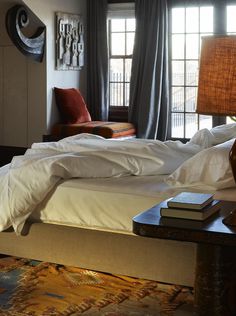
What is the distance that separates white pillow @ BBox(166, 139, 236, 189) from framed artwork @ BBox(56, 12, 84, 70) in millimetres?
4446

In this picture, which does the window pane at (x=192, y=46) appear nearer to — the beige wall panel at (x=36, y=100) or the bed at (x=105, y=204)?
the beige wall panel at (x=36, y=100)

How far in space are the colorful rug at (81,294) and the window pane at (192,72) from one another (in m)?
4.50

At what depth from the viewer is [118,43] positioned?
8062 mm

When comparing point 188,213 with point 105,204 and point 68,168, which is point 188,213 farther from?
point 68,168

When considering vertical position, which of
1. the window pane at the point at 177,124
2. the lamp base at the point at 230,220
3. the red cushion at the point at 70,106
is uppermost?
the red cushion at the point at 70,106

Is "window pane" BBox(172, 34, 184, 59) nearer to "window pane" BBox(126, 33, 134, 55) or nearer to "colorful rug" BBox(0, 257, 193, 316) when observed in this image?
"window pane" BBox(126, 33, 134, 55)

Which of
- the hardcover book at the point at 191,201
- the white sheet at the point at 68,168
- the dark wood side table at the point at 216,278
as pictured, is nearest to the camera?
the hardcover book at the point at 191,201

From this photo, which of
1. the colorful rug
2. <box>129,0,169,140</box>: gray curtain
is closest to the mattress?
the colorful rug

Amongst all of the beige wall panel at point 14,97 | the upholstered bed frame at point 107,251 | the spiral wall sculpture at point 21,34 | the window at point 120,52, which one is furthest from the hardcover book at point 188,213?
the window at point 120,52

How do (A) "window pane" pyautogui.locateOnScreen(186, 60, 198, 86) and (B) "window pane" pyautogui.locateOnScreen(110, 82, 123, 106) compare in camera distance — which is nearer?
(A) "window pane" pyautogui.locateOnScreen(186, 60, 198, 86)

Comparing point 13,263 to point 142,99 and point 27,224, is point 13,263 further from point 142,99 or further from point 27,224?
point 142,99

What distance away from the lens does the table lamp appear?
2.12 meters

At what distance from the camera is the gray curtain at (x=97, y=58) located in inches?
310

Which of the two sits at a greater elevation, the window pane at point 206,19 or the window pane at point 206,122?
the window pane at point 206,19
